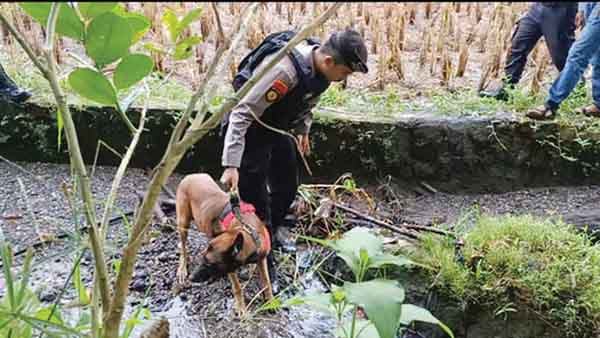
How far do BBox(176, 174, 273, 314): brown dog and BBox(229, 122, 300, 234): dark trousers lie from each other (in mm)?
127

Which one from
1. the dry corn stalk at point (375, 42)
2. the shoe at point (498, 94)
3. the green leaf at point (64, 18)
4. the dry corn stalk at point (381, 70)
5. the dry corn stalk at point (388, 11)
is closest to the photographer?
the green leaf at point (64, 18)

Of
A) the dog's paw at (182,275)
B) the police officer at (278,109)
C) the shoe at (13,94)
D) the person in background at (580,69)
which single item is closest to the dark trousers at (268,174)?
the police officer at (278,109)

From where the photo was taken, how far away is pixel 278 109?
241 cm

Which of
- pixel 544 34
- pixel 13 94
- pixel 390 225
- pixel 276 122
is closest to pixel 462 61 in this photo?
pixel 544 34

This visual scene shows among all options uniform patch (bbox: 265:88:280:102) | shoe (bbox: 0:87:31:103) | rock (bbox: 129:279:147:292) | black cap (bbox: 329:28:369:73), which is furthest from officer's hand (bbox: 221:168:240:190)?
shoe (bbox: 0:87:31:103)

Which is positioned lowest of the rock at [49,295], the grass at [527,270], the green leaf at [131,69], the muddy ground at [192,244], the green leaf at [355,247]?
the muddy ground at [192,244]

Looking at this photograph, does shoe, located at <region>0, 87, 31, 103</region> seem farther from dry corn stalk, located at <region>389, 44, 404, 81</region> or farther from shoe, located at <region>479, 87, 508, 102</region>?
shoe, located at <region>479, 87, 508, 102</region>

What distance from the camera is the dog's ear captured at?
2324 mm

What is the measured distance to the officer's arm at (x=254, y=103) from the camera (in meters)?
2.25

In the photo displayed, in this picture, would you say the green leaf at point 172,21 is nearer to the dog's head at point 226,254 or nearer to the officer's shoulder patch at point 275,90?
the officer's shoulder patch at point 275,90

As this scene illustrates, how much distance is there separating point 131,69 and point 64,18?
0.11 metres

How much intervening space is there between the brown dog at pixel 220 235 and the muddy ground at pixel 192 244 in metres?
0.12

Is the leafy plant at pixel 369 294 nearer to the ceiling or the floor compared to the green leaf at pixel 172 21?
nearer to the floor

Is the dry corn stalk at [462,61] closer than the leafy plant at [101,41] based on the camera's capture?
No
